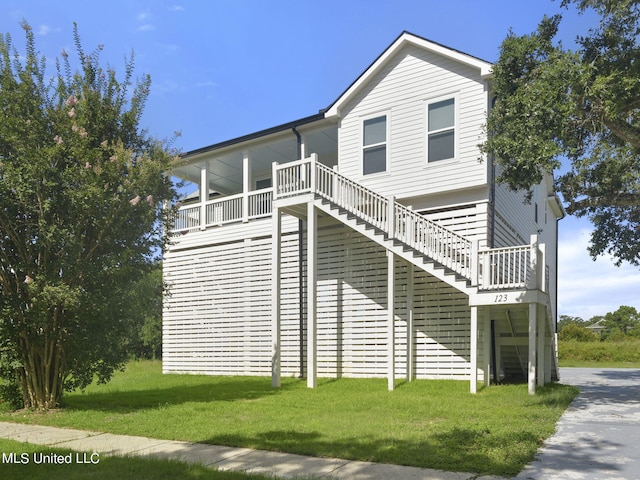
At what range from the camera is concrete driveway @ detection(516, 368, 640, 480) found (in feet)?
17.8

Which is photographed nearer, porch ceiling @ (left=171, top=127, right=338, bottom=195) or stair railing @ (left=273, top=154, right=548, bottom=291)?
stair railing @ (left=273, top=154, right=548, bottom=291)

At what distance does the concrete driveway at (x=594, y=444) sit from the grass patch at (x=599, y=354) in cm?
1665

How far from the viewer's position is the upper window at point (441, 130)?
530 inches

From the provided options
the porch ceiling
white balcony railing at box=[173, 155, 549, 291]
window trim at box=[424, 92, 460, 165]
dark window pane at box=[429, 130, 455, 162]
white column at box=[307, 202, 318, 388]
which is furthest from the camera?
the porch ceiling

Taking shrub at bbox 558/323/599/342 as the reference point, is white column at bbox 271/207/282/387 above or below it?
above

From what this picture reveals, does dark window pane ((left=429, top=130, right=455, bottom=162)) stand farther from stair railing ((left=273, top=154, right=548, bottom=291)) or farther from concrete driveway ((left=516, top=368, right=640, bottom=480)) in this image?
concrete driveway ((left=516, top=368, right=640, bottom=480))

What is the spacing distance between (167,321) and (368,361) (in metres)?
8.29

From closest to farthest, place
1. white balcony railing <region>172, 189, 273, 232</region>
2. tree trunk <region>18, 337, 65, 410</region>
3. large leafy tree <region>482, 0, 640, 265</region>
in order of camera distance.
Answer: large leafy tree <region>482, 0, 640, 265</region> → tree trunk <region>18, 337, 65, 410</region> → white balcony railing <region>172, 189, 273, 232</region>

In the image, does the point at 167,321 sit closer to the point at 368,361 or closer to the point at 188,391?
the point at 188,391

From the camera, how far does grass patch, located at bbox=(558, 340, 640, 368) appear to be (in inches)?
→ 1035

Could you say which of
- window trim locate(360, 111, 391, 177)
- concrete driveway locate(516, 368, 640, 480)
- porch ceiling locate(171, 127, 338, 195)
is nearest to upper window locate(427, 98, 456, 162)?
window trim locate(360, 111, 391, 177)

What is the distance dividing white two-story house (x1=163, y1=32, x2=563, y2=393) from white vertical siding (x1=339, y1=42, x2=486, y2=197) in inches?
1.2

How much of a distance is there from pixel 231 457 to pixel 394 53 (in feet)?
38.3

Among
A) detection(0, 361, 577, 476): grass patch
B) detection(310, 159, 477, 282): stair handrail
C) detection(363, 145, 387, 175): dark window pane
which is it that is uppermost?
detection(363, 145, 387, 175): dark window pane
